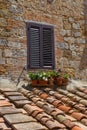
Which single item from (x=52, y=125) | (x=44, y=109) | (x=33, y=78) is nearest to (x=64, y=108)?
(x=44, y=109)

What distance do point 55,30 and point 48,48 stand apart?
65 cm

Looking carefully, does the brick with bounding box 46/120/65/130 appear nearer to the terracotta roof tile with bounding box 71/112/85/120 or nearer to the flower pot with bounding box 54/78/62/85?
the terracotta roof tile with bounding box 71/112/85/120

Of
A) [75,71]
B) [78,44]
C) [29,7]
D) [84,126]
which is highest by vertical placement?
[29,7]

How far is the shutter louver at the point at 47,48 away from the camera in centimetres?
823

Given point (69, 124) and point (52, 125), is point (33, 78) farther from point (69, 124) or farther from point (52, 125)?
point (52, 125)

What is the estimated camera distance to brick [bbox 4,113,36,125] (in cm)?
478

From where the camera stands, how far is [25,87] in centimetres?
762

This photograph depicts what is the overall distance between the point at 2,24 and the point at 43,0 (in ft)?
5.40

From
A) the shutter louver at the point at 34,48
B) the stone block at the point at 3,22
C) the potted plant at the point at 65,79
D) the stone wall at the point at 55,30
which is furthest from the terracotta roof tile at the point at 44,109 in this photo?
the stone block at the point at 3,22

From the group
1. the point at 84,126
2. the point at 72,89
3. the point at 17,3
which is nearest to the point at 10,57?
the point at 17,3

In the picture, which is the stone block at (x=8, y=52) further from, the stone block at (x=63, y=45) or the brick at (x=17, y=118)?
the brick at (x=17, y=118)

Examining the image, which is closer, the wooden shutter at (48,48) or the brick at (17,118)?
the brick at (17,118)

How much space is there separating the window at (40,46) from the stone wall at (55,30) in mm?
172

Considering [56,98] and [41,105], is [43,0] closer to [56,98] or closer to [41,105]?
[56,98]
